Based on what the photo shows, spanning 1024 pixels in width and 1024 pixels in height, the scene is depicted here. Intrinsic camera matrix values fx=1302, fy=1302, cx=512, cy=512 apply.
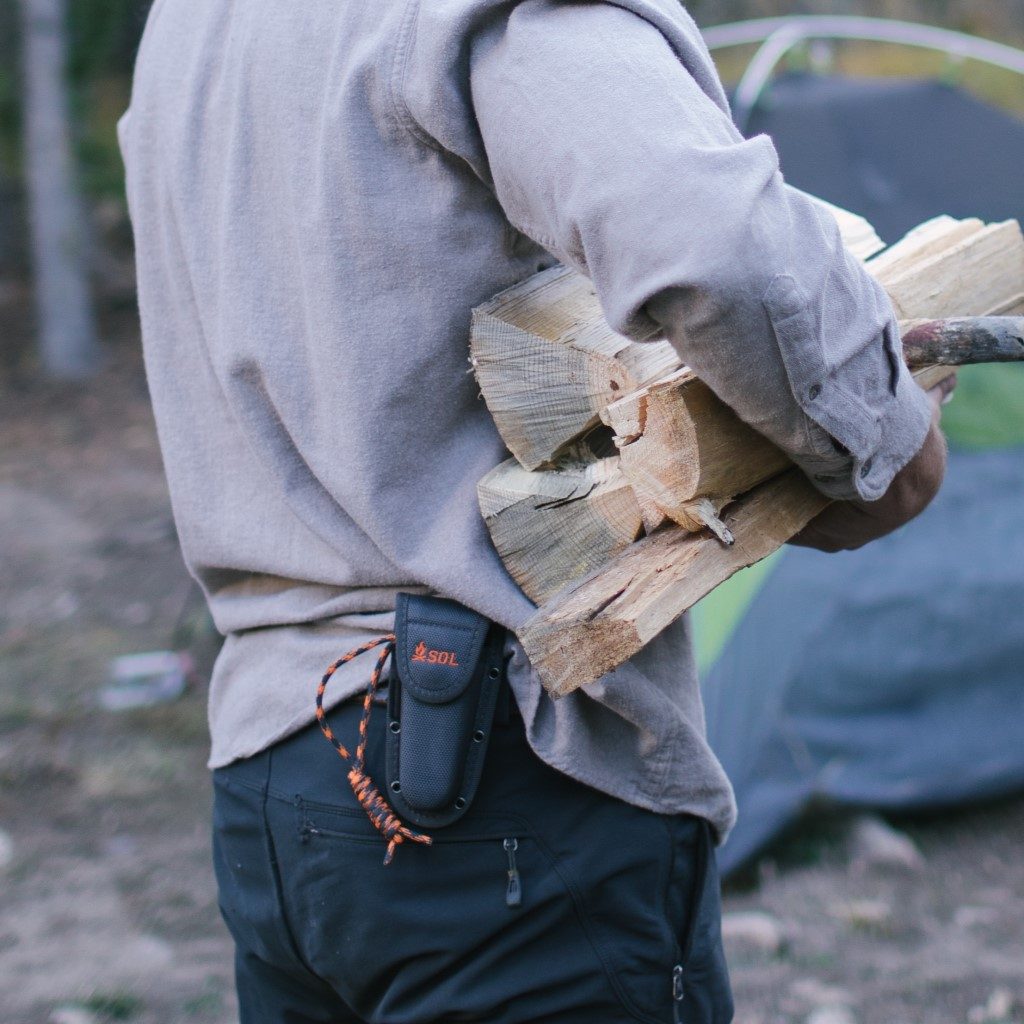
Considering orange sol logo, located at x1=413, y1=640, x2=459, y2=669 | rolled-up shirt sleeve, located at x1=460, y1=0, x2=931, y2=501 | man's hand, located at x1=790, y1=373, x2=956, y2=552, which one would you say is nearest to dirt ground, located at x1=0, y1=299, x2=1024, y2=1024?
man's hand, located at x1=790, y1=373, x2=956, y2=552

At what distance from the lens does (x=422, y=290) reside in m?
1.29

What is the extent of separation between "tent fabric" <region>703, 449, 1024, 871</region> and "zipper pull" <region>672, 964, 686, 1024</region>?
2.14 metres

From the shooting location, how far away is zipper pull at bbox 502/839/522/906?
52.5 inches

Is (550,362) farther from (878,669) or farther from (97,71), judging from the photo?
(97,71)

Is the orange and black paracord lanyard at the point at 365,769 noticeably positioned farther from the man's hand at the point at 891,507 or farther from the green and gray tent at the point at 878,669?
the green and gray tent at the point at 878,669

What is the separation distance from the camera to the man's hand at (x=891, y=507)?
4.64ft

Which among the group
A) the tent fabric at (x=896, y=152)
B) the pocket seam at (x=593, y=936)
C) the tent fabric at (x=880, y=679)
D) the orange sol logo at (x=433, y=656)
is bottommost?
the tent fabric at (x=880, y=679)

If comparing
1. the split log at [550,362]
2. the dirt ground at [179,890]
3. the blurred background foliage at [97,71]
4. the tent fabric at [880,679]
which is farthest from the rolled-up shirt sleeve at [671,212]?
the blurred background foliage at [97,71]

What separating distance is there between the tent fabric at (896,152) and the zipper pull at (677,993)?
3.52 m

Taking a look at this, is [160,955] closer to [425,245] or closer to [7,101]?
[425,245]

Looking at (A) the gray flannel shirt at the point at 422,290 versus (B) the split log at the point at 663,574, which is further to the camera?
(B) the split log at the point at 663,574

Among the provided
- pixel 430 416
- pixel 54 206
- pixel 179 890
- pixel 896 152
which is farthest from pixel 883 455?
pixel 54 206

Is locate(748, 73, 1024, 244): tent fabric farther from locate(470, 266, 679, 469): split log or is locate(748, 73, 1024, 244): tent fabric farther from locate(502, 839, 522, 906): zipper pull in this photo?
locate(502, 839, 522, 906): zipper pull

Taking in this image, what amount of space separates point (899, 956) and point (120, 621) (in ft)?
11.2
